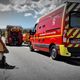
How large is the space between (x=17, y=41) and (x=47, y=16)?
1922 cm

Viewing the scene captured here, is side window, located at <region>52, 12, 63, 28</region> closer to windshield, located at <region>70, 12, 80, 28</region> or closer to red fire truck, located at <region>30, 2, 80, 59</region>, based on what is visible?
red fire truck, located at <region>30, 2, 80, 59</region>

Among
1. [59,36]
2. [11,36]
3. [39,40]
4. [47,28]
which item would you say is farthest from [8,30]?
[59,36]

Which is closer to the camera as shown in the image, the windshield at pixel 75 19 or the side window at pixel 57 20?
the windshield at pixel 75 19

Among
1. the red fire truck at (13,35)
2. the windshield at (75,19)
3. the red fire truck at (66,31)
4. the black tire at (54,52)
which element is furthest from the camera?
the red fire truck at (13,35)

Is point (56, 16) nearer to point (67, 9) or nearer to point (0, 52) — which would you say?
point (67, 9)

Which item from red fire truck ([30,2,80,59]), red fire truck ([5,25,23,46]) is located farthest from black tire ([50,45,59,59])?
red fire truck ([5,25,23,46])

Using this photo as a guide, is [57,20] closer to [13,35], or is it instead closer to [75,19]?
[75,19]

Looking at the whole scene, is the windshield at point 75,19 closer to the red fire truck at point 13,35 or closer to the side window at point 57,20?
the side window at point 57,20

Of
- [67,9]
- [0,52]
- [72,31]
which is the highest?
[67,9]

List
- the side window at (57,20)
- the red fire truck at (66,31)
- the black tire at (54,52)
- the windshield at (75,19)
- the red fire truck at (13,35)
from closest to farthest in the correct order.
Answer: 1. the red fire truck at (66,31)
2. the windshield at (75,19)
3. the side window at (57,20)
4. the black tire at (54,52)
5. the red fire truck at (13,35)

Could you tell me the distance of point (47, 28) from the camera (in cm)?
1634

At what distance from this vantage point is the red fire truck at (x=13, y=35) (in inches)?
1380

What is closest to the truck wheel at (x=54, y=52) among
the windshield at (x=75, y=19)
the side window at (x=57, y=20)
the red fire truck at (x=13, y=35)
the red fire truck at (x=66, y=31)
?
the red fire truck at (x=66, y=31)

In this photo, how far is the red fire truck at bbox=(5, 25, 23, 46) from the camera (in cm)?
3504
